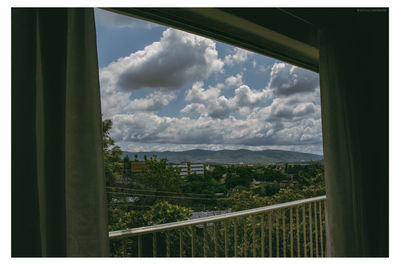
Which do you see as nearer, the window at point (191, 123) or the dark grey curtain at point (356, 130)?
the window at point (191, 123)

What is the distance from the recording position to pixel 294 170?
2.17 m

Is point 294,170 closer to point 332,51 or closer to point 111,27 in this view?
point 332,51

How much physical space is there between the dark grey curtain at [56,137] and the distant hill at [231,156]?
571mm

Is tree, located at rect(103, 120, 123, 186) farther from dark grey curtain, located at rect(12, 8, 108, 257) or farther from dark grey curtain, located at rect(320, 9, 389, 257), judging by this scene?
dark grey curtain, located at rect(320, 9, 389, 257)

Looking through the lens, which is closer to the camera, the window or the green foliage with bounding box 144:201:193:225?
the window

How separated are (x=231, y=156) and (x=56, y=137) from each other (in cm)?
117

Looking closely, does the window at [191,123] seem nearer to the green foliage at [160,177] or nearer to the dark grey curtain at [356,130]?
the green foliage at [160,177]

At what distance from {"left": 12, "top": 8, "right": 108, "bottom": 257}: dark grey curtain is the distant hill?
57cm

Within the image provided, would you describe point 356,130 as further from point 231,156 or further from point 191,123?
point 191,123

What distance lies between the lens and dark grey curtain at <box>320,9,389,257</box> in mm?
1655

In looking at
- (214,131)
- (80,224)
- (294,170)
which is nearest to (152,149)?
(214,131)

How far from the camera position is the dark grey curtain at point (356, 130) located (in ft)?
5.43

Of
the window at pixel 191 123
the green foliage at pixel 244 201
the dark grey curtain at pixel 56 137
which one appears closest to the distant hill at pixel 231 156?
the window at pixel 191 123

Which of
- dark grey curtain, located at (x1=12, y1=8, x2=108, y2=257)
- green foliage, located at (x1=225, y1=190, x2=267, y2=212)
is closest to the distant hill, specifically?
green foliage, located at (x1=225, y1=190, x2=267, y2=212)
